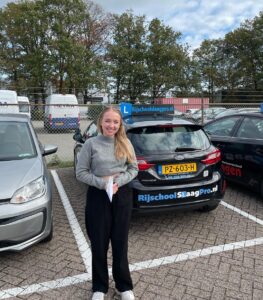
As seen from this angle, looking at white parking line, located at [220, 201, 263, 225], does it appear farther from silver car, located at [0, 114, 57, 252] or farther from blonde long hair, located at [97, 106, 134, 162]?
silver car, located at [0, 114, 57, 252]

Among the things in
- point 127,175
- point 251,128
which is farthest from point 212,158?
point 127,175

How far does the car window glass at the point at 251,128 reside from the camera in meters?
5.28

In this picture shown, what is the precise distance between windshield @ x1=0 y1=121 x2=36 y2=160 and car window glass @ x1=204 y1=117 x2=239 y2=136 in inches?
146

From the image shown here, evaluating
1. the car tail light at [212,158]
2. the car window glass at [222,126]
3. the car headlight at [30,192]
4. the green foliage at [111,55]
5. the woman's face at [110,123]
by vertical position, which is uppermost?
the green foliage at [111,55]

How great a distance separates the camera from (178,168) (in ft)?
12.8

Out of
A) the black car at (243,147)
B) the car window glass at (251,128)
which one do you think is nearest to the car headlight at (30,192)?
the black car at (243,147)

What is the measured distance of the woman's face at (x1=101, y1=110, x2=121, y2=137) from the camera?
251cm

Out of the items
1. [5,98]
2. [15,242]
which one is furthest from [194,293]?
[5,98]

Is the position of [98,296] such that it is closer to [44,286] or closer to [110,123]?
[44,286]

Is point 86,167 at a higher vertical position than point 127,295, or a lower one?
higher

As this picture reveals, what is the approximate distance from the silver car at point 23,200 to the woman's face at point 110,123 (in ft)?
4.18

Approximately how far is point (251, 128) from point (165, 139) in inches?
87.9

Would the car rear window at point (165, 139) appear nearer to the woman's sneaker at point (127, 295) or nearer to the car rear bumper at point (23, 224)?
the car rear bumper at point (23, 224)

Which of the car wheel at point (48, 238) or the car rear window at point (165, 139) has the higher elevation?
the car rear window at point (165, 139)
